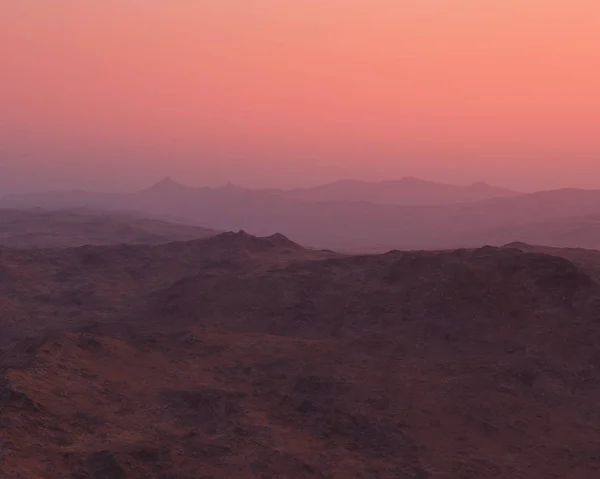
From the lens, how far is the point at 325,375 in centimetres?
2086

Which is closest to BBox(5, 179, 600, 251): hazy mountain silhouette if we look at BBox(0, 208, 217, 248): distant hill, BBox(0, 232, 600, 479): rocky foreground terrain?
BBox(0, 208, 217, 248): distant hill

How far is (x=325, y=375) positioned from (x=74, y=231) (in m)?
80.9

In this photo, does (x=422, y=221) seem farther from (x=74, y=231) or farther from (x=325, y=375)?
(x=325, y=375)

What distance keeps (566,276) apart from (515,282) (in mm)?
2321

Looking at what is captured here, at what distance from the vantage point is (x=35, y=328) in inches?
1212

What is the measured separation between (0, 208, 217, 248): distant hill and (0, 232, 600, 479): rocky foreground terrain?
156 ft

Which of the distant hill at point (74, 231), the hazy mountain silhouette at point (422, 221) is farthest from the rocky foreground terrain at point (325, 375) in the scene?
the hazy mountain silhouette at point (422, 221)

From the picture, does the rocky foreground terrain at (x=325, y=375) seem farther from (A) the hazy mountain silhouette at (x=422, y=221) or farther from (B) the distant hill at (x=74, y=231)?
(A) the hazy mountain silhouette at (x=422, y=221)

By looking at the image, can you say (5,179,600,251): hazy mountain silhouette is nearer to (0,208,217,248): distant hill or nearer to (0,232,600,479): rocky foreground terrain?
(0,208,217,248): distant hill

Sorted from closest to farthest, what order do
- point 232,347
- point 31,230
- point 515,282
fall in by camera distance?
point 232,347, point 515,282, point 31,230

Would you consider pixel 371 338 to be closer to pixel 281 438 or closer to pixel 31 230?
pixel 281 438

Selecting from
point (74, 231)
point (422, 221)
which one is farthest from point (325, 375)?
point (422, 221)

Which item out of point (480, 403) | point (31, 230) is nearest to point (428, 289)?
point (480, 403)

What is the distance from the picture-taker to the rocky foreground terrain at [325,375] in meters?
14.9
